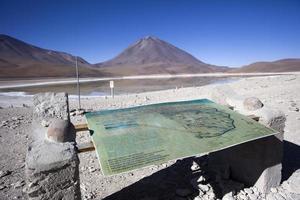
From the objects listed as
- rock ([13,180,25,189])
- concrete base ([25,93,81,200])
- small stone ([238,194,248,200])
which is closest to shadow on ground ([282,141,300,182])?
small stone ([238,194,248,200])

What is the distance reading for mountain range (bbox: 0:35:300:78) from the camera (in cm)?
6631

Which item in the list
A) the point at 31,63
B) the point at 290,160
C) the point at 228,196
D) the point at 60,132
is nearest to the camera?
the point at 60,132

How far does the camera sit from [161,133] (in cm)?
277

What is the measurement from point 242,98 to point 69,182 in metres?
2.85

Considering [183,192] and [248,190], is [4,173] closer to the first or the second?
[183,192]

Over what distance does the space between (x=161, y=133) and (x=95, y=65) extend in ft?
498

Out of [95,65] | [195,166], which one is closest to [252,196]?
[195,166]

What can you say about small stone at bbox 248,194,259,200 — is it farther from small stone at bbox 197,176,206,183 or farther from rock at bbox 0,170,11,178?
rock at bbox 0,170,11,178

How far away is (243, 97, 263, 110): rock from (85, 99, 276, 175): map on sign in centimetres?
28

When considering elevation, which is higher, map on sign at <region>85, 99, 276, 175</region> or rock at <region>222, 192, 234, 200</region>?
map on sign at <region>85, 99, 276, 175</region>

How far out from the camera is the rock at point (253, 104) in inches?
139

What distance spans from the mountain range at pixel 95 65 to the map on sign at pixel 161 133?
192ft

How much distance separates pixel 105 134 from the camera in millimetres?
2650

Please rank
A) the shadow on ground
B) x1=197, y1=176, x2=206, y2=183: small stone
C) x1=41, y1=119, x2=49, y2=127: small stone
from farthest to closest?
the shadow on ground, x1=197, y1=176, x2=206, y2=183: small stone, x1=41, y1=119, x2=49, y2=127: small stone
